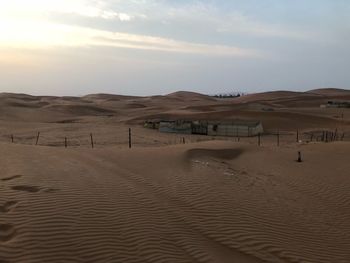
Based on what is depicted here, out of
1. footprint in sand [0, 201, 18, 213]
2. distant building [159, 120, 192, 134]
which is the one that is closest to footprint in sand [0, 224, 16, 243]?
footprint in sand [0, 201, 18, 213]

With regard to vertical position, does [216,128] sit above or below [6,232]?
above

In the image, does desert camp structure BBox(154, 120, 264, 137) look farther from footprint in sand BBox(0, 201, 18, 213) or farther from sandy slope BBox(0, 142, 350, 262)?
footprint in sand BBox(0, 201, 18, 213)

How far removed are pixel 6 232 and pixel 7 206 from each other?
45.8 inches

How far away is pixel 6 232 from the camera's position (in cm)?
727

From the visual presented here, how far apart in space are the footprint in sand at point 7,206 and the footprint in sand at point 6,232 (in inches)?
26.5

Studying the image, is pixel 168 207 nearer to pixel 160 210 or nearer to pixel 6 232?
pixel 160 210

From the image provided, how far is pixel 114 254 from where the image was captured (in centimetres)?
705

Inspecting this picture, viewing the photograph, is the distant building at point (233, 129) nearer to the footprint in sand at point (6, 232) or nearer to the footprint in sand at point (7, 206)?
the footprint in sand at point (7, 206)

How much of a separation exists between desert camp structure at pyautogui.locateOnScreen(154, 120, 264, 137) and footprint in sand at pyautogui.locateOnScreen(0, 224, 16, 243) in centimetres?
3404

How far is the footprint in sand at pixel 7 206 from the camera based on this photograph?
8141mm

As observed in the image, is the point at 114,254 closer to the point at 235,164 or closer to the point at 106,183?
the point at 106,183

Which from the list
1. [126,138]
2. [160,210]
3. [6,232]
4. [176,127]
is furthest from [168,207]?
[176,127]

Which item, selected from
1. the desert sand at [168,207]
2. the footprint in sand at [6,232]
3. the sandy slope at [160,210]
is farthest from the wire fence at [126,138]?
the footprint in sand at [6,232]

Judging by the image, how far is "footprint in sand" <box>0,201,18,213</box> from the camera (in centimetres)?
814
